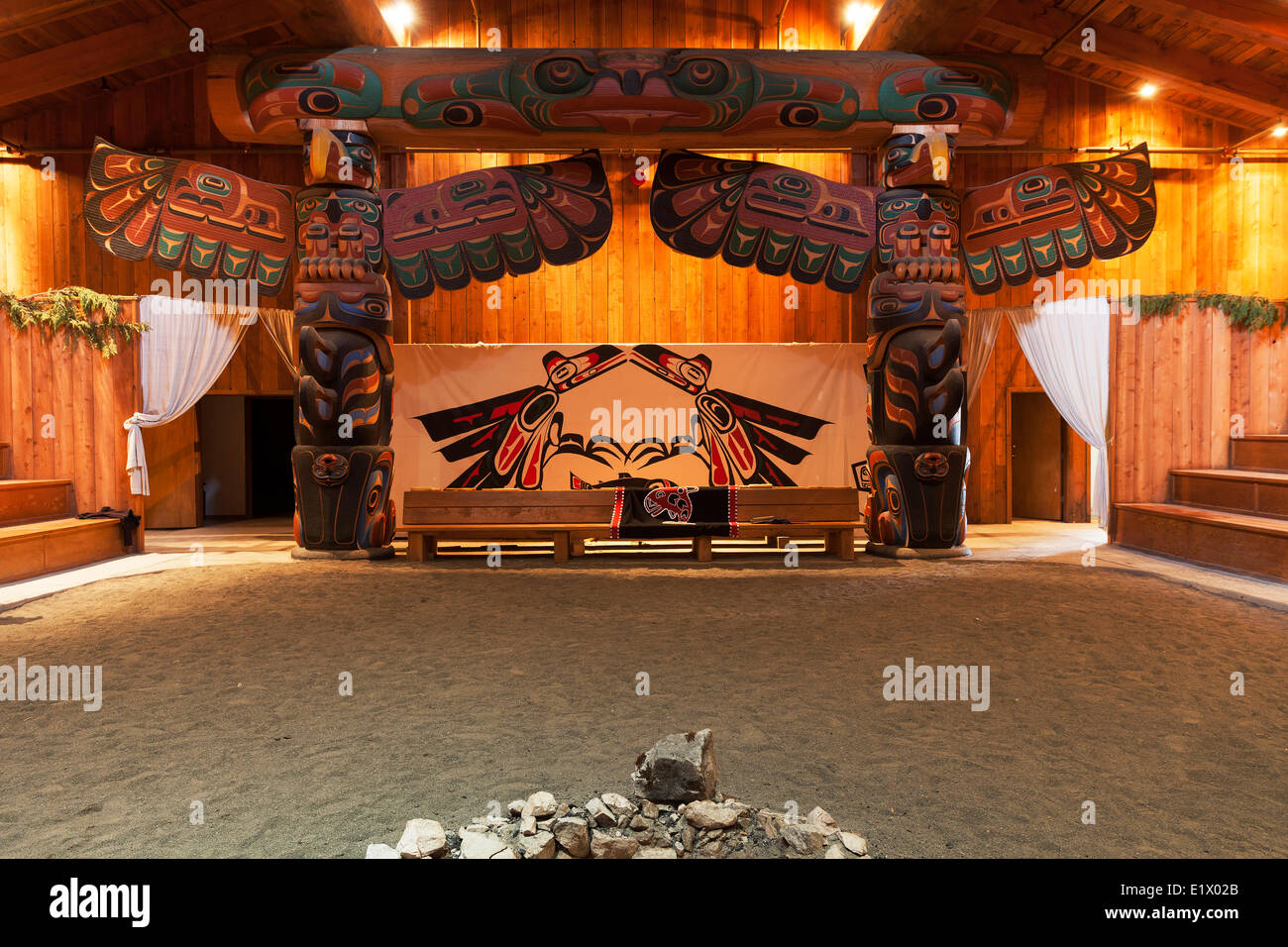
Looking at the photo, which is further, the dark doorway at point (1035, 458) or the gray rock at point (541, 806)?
the dark doorway at point (1035, 458)

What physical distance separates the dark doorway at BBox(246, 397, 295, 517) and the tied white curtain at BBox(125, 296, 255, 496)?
4.75 metres

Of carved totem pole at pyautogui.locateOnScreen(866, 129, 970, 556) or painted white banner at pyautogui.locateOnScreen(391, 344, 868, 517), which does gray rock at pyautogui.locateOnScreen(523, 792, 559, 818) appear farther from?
painted white banner at pyautogui.locateOnScreen(391, 344, 868, 517)

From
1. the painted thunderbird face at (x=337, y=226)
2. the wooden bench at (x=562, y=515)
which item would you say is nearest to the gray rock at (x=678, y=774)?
the wooden bench at (x=562, y=515)

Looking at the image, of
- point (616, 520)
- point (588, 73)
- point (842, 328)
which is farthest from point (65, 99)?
point (842, 328)

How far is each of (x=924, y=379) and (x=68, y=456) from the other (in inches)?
355

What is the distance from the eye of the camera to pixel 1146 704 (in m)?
3.19

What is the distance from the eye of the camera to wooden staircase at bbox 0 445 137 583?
6.22 metres

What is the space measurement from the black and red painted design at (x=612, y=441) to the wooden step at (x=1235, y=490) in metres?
4.02

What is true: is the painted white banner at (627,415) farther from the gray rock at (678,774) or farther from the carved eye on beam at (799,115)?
the gray rock at (678,774)

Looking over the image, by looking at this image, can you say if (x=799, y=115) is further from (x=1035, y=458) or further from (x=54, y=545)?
(x=54, y=545)

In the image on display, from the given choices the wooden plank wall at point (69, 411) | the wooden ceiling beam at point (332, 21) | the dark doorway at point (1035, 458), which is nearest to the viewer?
the wooden ceiling beam at point (332, 21)

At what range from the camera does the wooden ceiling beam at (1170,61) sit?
872 centimetres

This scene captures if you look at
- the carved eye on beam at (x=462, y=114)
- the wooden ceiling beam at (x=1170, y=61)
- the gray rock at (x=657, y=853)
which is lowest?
the gray rock at (x=657, y=853)

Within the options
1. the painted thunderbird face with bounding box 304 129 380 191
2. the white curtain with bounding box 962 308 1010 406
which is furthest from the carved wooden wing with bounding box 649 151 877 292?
the painted thunderbird face with bounding box 304 129 380 191
